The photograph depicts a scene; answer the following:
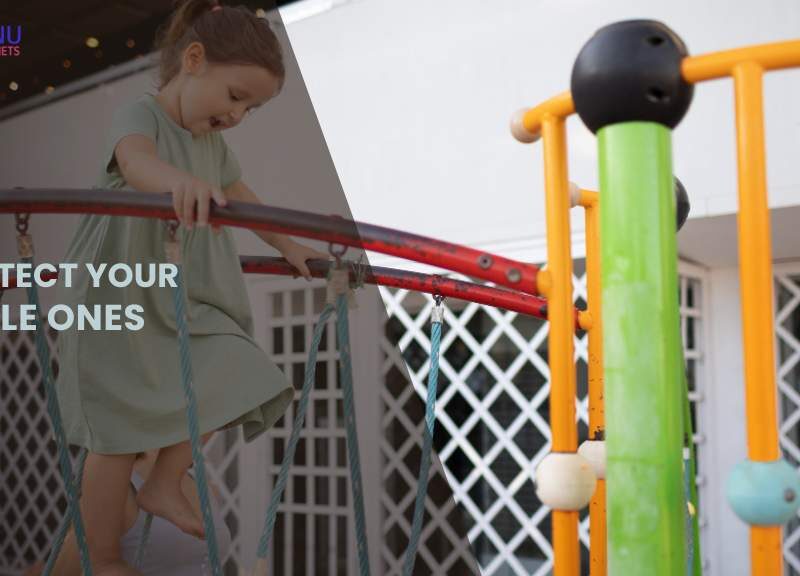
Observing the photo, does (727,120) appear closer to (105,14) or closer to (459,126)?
(459,126)

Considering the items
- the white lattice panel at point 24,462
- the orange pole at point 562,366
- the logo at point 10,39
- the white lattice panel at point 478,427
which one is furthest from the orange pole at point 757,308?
the logo at point 10,39

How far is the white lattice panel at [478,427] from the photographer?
8.46ft

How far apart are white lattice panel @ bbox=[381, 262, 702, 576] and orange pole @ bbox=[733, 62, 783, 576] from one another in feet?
6.24

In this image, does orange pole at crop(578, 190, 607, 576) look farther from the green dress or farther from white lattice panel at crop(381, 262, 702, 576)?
white lattice panel at crop(381, 262, 702, 576)

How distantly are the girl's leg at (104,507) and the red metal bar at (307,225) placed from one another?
0.27 metres

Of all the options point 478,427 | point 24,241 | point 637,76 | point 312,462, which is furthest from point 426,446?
point 312,462

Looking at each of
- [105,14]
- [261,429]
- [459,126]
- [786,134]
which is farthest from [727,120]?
[105,14]

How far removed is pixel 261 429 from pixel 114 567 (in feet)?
0.69

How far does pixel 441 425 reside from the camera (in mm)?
2789

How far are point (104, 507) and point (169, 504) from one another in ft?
0.22

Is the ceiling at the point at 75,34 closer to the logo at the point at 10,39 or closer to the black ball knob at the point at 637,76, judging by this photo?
the logo at the point at 10,39

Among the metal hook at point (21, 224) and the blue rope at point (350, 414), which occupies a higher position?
the metal hook at point (21, 224)

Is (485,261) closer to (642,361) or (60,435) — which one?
(642,361)

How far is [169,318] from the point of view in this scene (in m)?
0.97
